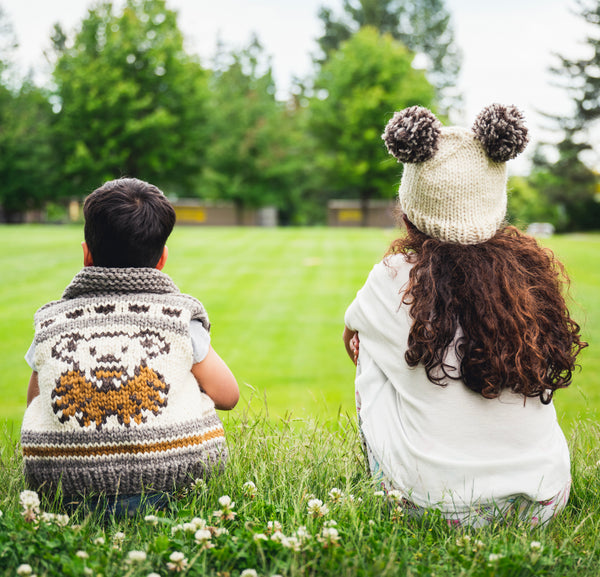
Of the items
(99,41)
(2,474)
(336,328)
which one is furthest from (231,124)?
(2,474)

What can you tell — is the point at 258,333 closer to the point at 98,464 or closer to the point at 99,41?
the point at 98,464

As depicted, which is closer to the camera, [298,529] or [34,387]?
[298,529]

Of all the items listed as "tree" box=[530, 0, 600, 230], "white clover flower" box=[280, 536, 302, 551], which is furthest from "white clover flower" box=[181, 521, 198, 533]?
"tree" box=[530, 0, 600, 230]

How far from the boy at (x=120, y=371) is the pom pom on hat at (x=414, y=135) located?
2.46 ft

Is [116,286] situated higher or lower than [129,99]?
lower

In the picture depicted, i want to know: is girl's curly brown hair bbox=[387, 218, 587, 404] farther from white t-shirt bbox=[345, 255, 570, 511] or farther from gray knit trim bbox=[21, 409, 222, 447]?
gray knit trim bbox=[21, 409, 222, 447]

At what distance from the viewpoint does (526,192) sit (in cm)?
4231

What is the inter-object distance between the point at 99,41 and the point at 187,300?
1340 inches

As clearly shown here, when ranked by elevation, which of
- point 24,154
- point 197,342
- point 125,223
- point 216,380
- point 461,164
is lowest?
point 216,380

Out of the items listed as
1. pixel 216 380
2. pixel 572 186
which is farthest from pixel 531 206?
pixel 216 380

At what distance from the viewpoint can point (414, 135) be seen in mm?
1831

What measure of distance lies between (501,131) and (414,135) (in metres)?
0.27

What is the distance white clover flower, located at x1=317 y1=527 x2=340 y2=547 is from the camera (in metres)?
1.58

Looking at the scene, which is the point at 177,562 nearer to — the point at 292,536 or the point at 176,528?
the point at 176,528
